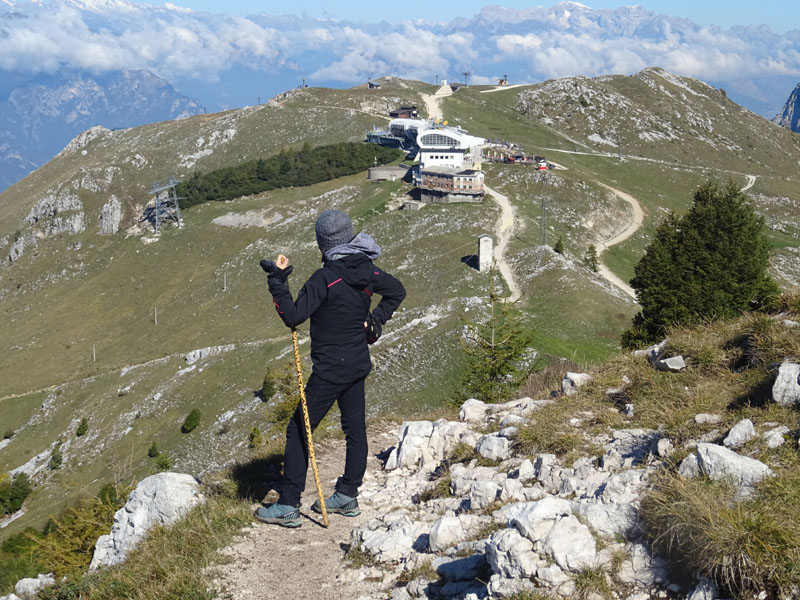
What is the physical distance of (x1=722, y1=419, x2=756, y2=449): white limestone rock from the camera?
836cm

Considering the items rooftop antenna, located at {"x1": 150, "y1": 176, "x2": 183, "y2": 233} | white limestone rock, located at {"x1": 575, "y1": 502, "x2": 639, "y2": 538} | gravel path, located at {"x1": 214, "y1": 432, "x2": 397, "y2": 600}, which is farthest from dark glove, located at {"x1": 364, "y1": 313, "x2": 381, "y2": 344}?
rooftop antenna, located at {"x1": 150, "y1": 176, "x2": 183, "y2": 233}

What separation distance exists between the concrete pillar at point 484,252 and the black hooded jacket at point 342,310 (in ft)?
186

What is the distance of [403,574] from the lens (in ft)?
27.2

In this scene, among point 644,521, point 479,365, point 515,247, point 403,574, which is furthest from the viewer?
point 515,247

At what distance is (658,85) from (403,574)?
604 feet

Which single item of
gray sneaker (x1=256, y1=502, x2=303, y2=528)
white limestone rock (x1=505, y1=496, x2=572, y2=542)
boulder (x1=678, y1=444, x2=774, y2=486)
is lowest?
gray sneaker (x1=256, y1=502, x2=303, y2=528)

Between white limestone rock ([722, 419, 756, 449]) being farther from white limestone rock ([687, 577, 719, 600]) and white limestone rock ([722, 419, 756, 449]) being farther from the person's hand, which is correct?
the person's hand

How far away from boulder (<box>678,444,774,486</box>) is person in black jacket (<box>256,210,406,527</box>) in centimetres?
442

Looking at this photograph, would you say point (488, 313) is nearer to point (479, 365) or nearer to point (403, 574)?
point (479, 365)

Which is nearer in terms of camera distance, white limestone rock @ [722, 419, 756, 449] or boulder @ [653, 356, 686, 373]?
white limestone rock @ [722, 419, 756, 449]

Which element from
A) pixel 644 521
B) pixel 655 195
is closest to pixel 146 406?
pixel 644 521

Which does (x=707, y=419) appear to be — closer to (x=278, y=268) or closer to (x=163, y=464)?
(x=278, y=268)

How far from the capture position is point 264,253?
308ft

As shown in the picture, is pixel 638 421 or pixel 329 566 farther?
pixel 638 421
